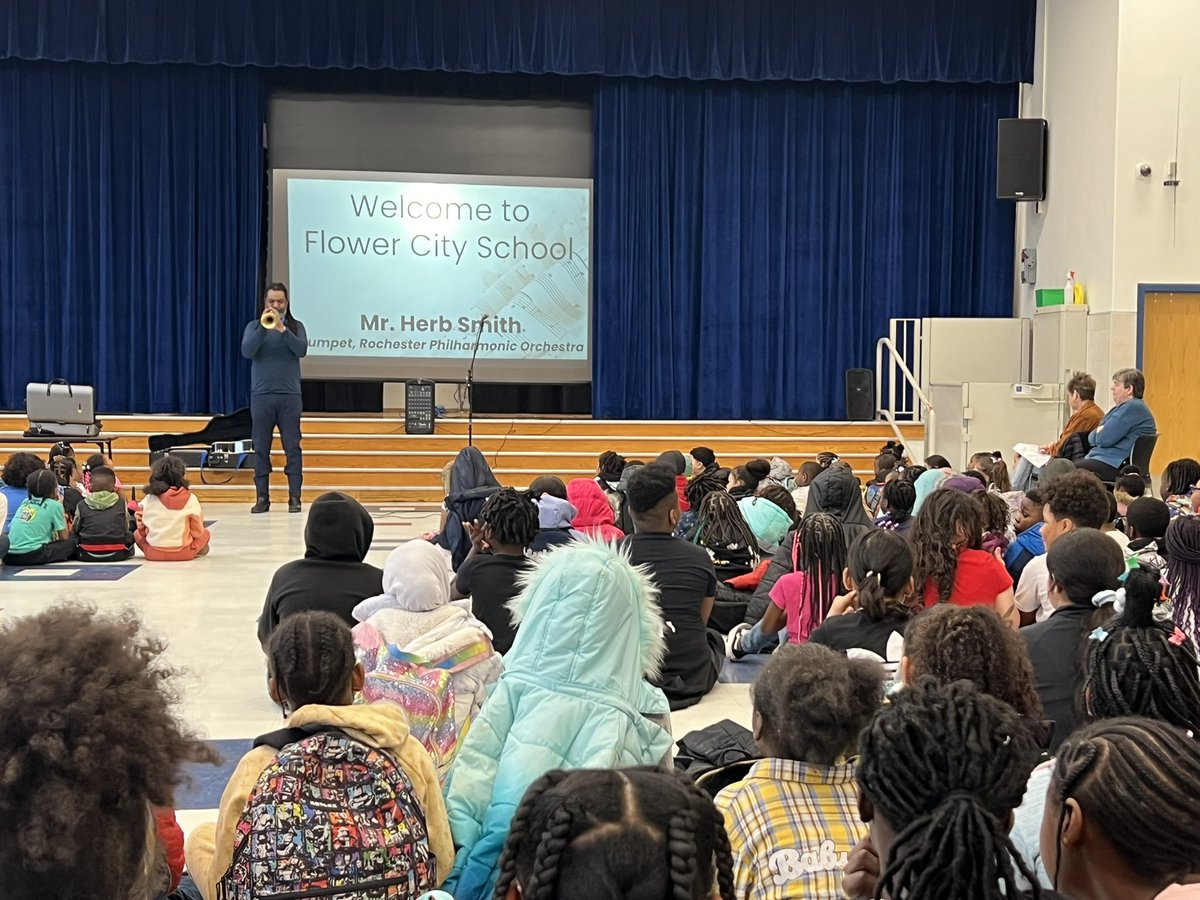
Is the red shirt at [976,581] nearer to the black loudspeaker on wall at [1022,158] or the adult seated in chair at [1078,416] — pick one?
the adult seated in chair at [1078,416]

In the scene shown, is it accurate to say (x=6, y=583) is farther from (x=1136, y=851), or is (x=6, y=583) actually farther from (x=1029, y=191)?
(x=1029, y=191)

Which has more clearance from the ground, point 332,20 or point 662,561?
point 332,20

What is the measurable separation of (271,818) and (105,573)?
5.78 metres

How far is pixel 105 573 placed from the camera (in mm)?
7066

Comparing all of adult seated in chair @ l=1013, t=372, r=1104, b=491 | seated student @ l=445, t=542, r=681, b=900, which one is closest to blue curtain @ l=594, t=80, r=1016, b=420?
Result: adult seated in chair @ l=1013, t=372, r=1104, b=491

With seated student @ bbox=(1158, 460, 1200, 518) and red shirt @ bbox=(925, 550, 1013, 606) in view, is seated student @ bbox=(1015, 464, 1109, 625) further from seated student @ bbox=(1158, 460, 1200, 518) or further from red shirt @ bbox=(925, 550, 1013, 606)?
seated student @ bbox=(1158, 460, 1200, 518)

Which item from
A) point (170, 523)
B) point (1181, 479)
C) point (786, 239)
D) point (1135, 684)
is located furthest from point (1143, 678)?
point (786, 239)

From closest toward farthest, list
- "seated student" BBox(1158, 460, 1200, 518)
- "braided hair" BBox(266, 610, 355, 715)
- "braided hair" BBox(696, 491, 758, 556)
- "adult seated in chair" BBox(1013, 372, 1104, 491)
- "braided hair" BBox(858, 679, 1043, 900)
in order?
1. "braided hair" BBox(858, 679, 1043, 900)
2. "braided hair" BBox(266, 610, 355, 715)
3. "braided hair" BBox(696, 491, 758, 556)
4. "seated student" BBox(1158, 460, 1200, 518)
5. "adult seated in chair" BBox(1013, 372, 1104, 491)

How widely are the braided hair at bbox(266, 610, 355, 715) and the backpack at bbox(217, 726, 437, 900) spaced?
8.1 inches

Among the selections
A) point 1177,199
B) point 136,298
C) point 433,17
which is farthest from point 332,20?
point 1177,199

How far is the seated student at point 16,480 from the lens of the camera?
7.17 m

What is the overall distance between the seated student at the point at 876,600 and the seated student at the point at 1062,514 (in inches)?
37.2

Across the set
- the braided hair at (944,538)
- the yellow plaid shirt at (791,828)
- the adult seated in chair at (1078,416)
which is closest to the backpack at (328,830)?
the yellow plaid shirt at (791,828)

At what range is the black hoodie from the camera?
12.0ft
